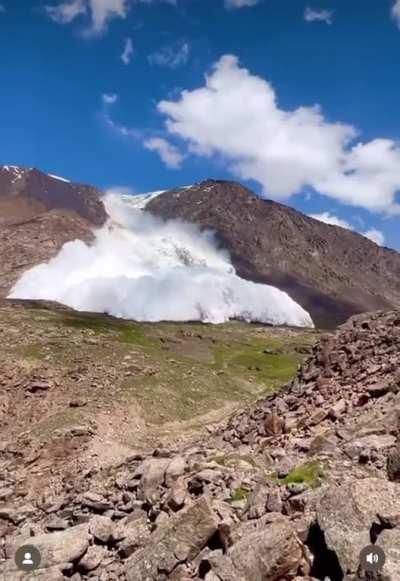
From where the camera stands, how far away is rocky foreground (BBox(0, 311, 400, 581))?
19.0 m

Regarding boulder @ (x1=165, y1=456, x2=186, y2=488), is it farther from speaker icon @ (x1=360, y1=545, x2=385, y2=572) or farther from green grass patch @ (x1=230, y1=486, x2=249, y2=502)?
speaker icon @ (x1=360, y1=545, x2=385, y2=572)

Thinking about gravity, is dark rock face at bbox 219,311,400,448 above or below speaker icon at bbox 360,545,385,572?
above

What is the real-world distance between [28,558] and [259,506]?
8.44 m

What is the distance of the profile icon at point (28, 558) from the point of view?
76.9 ft

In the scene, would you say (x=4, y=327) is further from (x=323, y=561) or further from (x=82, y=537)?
(x=323, y=561)

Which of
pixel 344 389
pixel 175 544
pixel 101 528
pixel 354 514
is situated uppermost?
pixel 344 389

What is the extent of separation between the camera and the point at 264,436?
34.8 metres

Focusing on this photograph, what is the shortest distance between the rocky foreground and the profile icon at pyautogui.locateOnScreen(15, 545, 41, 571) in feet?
0.97

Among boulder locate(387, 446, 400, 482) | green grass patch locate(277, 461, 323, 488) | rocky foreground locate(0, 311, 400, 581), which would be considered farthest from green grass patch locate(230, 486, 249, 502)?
boulder locate(387, 446, 400, 482)

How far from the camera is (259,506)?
22422 millimetres

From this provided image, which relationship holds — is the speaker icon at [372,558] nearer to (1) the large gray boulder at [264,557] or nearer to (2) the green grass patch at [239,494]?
(1) the large gray boulder at [264,557]

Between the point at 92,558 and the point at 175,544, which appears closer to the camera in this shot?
the point at 175,544

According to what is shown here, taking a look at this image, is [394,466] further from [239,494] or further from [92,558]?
[92,558]

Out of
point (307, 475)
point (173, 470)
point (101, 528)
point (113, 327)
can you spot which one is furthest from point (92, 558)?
point (113, 327)
